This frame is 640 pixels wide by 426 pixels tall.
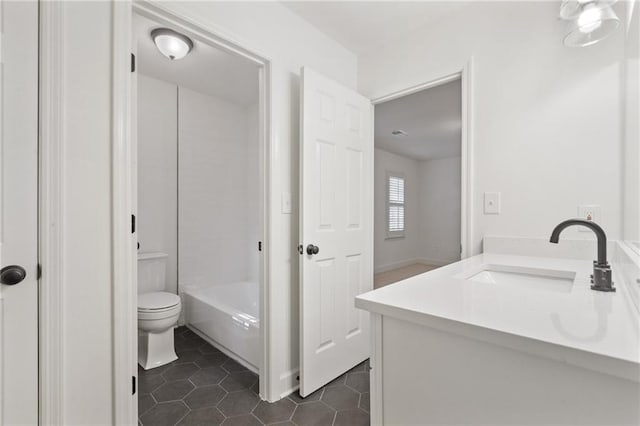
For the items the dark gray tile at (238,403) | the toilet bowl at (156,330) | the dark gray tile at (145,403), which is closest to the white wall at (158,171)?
the toilet bowl at (156,330)

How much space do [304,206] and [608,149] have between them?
5.11 feet

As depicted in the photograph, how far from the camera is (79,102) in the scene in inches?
44.9

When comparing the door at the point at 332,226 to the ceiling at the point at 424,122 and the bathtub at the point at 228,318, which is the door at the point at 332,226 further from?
the ceiling at the point at 424,122

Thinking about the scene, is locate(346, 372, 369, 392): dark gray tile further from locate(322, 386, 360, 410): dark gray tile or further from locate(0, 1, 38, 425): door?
locate(0, 1, 38, 425): door

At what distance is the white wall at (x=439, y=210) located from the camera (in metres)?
6.51

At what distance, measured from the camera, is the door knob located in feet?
3.23

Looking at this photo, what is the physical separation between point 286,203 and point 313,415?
1224 millimetres

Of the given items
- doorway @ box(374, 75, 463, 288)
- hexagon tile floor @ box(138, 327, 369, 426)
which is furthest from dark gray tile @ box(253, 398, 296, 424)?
doorway @ box(374, 75, 463, 288)

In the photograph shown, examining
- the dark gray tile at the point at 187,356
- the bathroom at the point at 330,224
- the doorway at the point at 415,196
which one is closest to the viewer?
the bathroom at the point at 330,224

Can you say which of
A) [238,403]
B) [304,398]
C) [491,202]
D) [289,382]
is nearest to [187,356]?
[238,403]

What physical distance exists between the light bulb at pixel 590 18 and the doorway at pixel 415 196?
2.97 meters

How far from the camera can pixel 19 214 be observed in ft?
3.39

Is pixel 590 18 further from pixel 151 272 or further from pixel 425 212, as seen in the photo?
pixel 425 212

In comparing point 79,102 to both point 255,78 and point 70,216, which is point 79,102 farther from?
point 255,78
